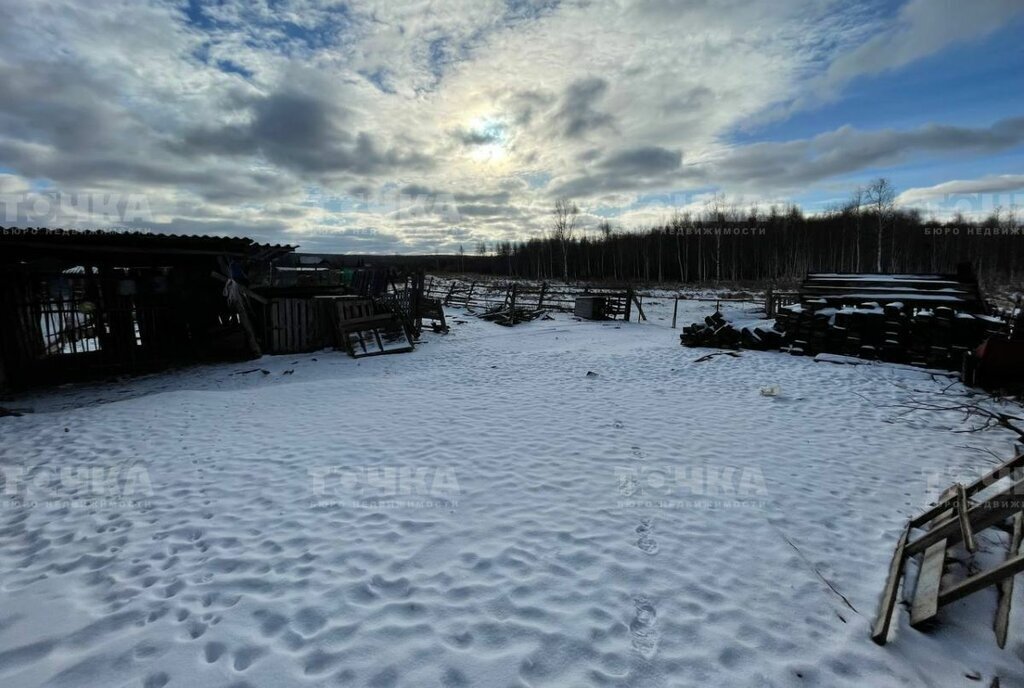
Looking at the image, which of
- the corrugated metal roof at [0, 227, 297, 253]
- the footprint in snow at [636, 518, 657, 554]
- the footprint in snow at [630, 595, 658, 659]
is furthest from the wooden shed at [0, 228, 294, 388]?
the footprint in snow at [630, 595, 658, 659]

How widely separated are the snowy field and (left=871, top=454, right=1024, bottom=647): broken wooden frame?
0.46 feet

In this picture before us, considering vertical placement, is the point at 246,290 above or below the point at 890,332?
above

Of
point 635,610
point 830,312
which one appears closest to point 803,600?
point 635,610

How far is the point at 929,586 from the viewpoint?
3287mm

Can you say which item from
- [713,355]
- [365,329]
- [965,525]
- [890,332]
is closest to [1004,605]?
[965,525]

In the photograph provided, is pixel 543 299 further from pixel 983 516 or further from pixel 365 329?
pixel 983 516

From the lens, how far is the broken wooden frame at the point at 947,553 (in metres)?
2.96

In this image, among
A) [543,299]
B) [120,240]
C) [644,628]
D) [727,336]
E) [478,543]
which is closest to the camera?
[644,628]

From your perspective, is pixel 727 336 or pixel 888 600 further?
pixel 727 336

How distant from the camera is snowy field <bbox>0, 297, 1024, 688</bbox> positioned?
9.27ft

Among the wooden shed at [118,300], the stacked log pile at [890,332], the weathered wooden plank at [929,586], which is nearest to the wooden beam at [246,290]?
the wooden shed at [118,300]

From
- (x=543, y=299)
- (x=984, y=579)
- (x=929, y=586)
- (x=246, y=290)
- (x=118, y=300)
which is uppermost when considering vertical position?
(x=246, y=290)

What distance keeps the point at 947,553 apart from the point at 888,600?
39.9 inches

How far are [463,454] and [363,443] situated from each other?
1.57 metres
